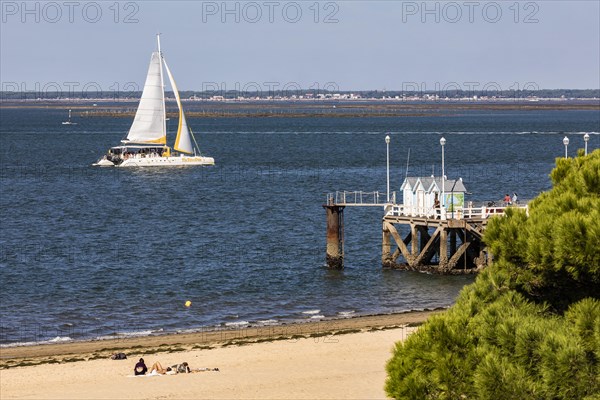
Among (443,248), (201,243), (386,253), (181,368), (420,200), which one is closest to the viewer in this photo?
(181,368)

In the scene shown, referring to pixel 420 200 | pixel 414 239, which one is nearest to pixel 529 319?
pixel 414 239

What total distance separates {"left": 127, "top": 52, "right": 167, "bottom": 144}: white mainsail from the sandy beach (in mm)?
79775

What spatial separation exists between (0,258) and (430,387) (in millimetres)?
39422

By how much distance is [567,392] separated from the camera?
1555 centimetres

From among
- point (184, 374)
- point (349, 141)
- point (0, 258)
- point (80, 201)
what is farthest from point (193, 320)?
point (349, 141)

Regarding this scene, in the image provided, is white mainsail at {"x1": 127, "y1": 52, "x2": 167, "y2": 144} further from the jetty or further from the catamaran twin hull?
the jetty

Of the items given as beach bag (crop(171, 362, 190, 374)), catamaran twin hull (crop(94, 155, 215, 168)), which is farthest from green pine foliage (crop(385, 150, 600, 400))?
catamaran twin hull (crop(94, 155, 215, 168))

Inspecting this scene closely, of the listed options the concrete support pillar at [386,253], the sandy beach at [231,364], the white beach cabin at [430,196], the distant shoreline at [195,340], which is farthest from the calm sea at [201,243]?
the sandy beach at [231,364]

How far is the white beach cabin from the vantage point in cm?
4544

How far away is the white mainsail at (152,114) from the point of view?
11531 cm

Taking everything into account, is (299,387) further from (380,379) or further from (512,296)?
(512,296)

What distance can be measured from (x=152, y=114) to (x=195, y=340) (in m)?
82.9

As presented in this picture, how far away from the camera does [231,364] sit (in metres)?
30.6

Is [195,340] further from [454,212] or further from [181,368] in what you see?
[454,212]
